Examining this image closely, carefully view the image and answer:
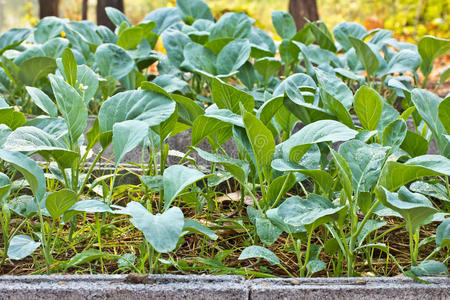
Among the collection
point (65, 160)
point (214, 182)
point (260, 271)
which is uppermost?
point (65, 160)

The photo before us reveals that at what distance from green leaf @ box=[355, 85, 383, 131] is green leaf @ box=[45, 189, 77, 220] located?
2.09 ft

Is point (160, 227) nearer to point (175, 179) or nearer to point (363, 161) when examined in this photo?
point (175, 179)

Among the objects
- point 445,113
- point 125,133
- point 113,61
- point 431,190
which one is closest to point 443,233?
point 431,190

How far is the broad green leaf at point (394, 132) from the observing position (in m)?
1.15

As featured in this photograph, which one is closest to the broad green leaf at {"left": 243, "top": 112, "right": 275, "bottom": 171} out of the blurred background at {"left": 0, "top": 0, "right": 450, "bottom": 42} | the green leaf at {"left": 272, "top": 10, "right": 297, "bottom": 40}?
the green leaf at {"left": 272, "top": 10, "right": 297, "bottom": 40}

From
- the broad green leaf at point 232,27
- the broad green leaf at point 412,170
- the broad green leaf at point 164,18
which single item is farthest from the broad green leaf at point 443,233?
the broad green leaf at point 164,18

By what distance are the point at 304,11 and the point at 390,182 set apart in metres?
3.51

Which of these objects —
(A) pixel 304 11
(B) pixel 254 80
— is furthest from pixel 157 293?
(A) pixel 304 11

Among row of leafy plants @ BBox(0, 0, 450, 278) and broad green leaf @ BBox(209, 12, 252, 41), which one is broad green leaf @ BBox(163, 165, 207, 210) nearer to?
row of leafy plants @ BBox(0, 0, 450, 278)

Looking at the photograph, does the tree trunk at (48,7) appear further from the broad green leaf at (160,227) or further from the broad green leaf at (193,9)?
the broad green leaf at (160,227)

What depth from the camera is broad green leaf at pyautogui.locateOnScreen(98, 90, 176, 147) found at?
115 cm

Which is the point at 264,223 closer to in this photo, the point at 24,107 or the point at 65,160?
the point at 65,160

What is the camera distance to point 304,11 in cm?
431

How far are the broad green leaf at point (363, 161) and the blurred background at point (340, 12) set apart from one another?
558 cm
